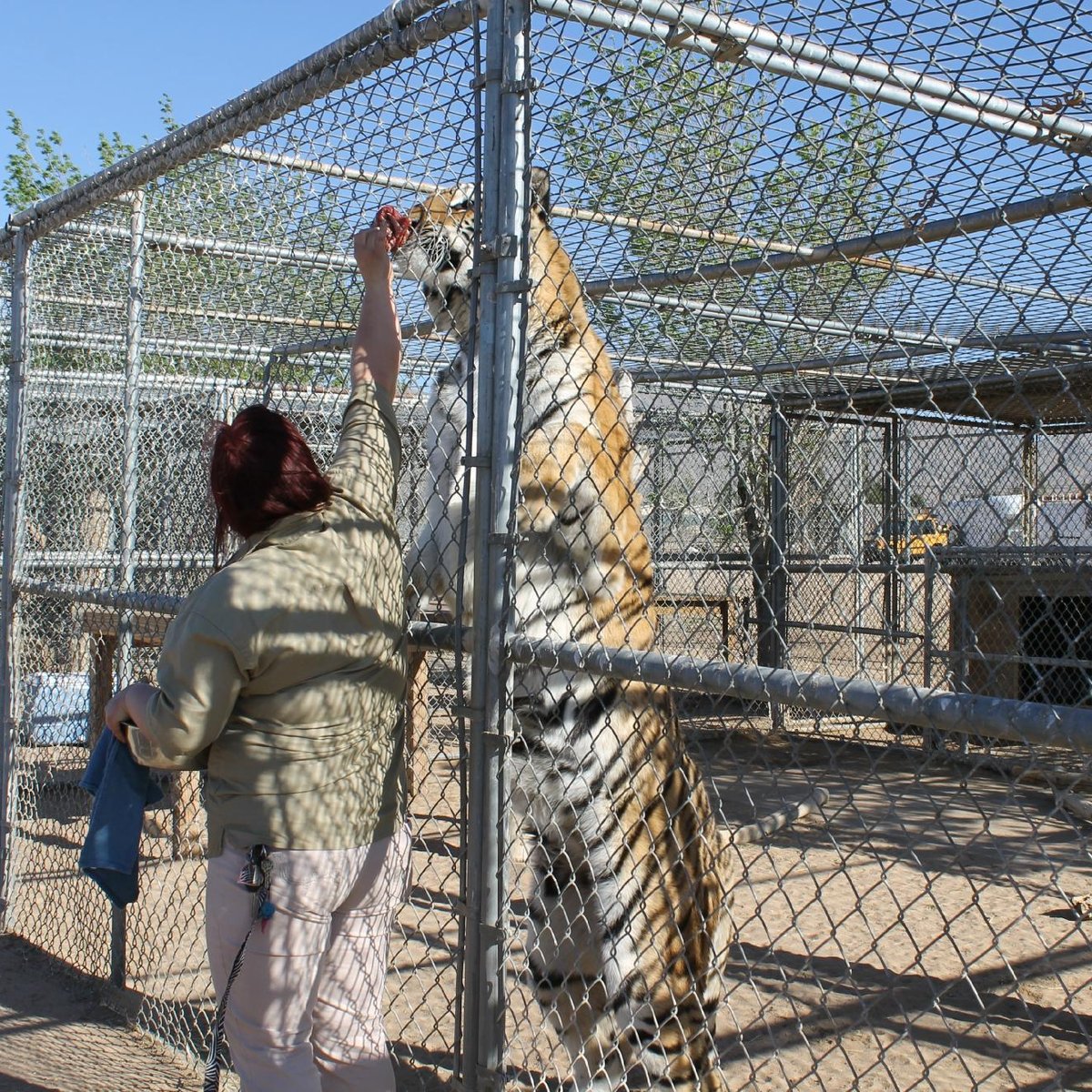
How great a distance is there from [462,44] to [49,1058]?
135 inches

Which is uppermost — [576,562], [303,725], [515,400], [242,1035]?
[515,400]

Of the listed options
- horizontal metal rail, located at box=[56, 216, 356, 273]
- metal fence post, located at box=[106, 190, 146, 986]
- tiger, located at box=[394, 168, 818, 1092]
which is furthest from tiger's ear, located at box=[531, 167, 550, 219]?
metal fence post, located at box=[106, 190, 146, 986]

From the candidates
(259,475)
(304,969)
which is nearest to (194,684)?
(259,475)

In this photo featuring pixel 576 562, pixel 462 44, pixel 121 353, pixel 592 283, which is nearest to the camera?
pixel 462 44

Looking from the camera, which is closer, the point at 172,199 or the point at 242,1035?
the point at 242,1035

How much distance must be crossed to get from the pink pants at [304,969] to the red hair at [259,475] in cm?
72

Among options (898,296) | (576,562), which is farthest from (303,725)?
(898,296)

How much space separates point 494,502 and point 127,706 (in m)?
0.91

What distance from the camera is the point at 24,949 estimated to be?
4.96 meters

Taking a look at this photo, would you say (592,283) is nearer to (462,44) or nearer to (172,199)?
(172,199)

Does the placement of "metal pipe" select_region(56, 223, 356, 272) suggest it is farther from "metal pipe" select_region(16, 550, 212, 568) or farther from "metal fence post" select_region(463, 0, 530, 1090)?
"metal fence post" select_region(463, 0, 530, 1090)

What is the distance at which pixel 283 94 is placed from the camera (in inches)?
129

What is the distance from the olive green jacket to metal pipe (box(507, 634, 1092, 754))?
0.36 meters

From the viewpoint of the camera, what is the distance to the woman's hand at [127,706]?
2447mm
